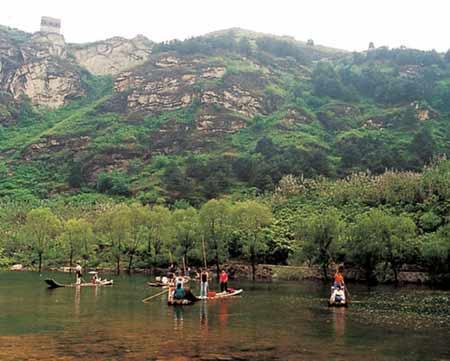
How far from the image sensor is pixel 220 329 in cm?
3030

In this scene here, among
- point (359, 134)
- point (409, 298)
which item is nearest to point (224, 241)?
point (409, 298)

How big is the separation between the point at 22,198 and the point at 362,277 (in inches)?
4246

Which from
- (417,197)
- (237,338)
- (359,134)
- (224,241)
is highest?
(359,134)

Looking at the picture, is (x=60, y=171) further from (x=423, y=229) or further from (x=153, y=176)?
(x=423, y=229)

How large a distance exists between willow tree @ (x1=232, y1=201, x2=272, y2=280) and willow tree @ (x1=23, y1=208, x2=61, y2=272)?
31.6 meters

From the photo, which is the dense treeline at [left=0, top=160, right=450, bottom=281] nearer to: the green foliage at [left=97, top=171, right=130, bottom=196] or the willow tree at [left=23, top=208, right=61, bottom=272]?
the willow tree at [left=23, top=208, right=61, bottom=272]

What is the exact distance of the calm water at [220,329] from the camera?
23.6 m

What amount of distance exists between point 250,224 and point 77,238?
92.4ft

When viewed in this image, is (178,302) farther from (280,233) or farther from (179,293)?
(280,233)

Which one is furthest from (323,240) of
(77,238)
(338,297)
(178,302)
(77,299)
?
(77,238)

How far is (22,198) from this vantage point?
523 feet

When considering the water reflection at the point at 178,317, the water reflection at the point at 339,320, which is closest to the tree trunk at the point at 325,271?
the water reflection at the point at 339,320

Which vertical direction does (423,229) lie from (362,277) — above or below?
above

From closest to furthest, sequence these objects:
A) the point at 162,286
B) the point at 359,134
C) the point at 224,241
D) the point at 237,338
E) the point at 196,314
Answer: the point at 237,338, the point at 196,314, the point at 162,286, the point at 224,241, the point at 359,134
